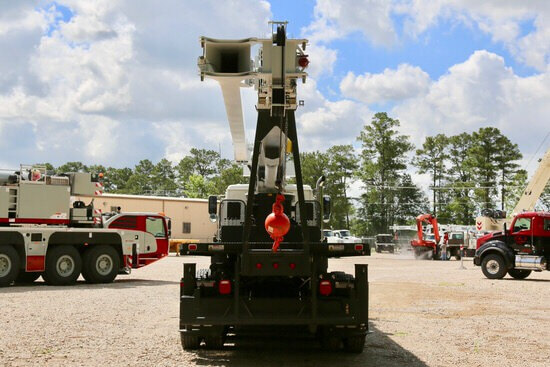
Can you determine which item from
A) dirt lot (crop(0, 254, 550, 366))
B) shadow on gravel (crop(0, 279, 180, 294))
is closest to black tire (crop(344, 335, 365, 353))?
dirt lot (crop(0, 254, 550, 366))

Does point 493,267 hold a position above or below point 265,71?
below

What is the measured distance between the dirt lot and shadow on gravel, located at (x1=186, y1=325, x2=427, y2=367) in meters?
0.01

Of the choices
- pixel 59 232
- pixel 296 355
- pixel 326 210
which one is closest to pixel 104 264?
pixel 59 232

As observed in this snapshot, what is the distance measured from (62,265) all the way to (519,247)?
15309mm

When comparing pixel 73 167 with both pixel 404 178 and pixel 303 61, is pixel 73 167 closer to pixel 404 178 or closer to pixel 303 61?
Answer: pixel 404 178

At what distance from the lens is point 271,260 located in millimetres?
8266

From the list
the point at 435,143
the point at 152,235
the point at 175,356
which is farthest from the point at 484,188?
the point at 175,356

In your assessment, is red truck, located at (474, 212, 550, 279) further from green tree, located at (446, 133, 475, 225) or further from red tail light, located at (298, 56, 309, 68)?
green tree, located at (446, 133, 475, 225)

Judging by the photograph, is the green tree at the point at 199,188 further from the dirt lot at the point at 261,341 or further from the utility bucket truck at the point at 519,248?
the dirt lot at the point at 261,341

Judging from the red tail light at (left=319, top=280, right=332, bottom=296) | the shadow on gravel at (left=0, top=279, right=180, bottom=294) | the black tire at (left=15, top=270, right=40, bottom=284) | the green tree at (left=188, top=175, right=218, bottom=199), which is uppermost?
the green tree at (left=188, top=175, right=218, bottom=199)

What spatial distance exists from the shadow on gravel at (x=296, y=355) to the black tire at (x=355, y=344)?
75 millimetres

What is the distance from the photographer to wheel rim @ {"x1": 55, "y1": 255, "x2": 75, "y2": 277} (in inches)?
768

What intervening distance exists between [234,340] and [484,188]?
69998mm

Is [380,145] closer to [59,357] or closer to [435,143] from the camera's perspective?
[435,143]
